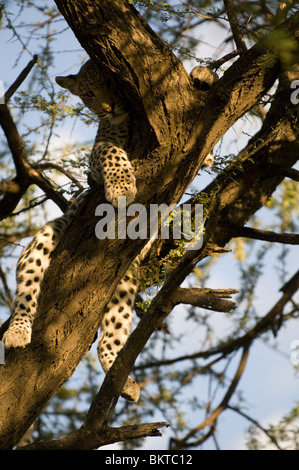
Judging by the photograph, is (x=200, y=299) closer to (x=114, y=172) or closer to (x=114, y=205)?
(x=114, y=205)

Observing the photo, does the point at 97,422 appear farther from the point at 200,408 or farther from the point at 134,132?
the point at 200,408

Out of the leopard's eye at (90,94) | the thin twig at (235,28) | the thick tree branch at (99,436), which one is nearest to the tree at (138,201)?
the thick tree branch at (99,436)

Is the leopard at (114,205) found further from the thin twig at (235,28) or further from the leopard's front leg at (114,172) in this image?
the thin twig at (235,28)

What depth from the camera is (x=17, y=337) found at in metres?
4.74

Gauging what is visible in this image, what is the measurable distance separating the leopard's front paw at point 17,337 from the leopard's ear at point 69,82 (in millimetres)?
2973

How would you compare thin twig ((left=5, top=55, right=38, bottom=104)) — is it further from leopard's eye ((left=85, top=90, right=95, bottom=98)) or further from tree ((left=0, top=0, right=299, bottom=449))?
tree ((left=0, top=0, right=299, bottom=449))

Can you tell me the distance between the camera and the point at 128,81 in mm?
5148

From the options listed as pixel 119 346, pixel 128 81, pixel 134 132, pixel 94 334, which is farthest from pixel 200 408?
pixel 128 81

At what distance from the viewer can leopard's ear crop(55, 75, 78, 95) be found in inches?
269

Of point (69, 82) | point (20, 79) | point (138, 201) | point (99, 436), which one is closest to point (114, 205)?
point (138, 201)

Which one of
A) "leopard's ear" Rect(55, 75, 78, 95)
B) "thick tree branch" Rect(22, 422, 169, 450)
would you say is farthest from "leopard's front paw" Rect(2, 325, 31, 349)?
"leopard's ear" Rect(55, 75, 78, 95)

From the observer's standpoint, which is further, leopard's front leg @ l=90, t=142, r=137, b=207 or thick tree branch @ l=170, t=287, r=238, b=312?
leopard's front leg @ l=90, t=142, r=137, b=207

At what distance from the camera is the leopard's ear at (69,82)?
683cm
